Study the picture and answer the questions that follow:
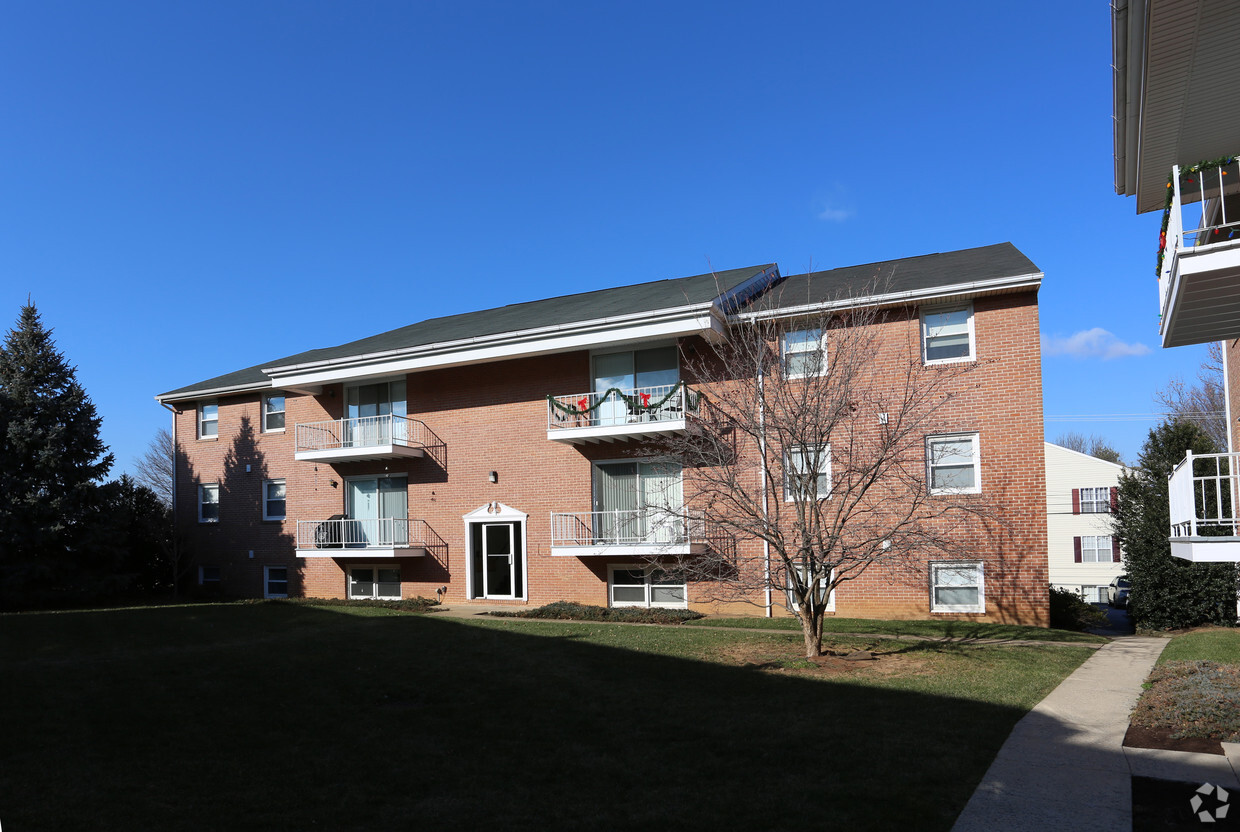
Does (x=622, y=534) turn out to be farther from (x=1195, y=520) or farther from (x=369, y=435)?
(x=1195, y=520)

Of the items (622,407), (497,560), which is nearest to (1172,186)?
(622,407)

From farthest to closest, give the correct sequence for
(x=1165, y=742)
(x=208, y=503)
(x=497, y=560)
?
1. (x=208, y=503)
2. (x=497, y=560)
3. (x=1165, y=742)

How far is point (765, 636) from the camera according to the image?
50.1 feet

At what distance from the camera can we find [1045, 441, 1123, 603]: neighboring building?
3734 cm

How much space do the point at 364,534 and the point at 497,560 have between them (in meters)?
4.68

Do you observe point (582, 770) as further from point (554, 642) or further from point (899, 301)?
point (899, 301)

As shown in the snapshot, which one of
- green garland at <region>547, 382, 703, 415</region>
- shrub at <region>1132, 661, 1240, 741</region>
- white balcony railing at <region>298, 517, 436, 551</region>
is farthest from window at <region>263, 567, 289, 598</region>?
shrub at <region>1132, 661, 1240, 741</region>

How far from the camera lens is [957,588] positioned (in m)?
17.6

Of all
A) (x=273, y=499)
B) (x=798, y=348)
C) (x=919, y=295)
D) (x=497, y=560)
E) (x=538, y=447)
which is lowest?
(x=497, y=560)

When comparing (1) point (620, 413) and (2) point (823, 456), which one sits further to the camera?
(1) point (620, 413)

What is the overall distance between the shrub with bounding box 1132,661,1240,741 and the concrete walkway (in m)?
0.25

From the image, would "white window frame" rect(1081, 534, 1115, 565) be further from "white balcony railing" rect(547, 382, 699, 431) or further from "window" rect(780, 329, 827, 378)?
"white balcony railing" rect(547, 382, 699, 431)

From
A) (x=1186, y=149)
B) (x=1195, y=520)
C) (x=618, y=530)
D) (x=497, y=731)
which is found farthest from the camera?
(x=618, y=530)

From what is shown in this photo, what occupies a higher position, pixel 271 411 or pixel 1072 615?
pixel 271 411
